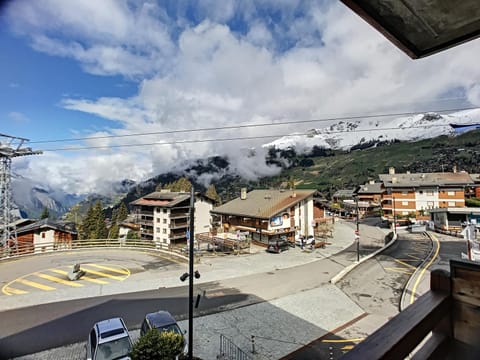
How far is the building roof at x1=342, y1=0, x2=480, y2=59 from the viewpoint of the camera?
1643 millimetres

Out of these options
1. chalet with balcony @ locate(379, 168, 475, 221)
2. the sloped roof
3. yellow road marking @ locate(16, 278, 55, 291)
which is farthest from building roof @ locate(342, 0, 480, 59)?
chalet with balcony @ locate(379, 168, 475, 221)

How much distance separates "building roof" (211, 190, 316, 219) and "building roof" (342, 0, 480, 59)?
24.4 metres

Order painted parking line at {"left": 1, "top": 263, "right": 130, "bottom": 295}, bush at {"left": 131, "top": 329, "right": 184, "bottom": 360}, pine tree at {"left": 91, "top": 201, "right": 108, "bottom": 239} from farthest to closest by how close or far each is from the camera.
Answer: pine tree at {"left": 91, "top": 201, "right": 108, "bottom": 239} → painted parking line at {"left": 1, "top": 263, "right": 130, "bottom": 295} → bush at {"left": 131, "top": 329, "right": 184, "bottom": 360}

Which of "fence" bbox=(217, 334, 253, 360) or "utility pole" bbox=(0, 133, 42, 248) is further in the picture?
"utility pole" bbox=(0, 133, 42, 248)

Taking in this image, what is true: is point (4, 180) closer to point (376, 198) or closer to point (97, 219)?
point (97, 219)

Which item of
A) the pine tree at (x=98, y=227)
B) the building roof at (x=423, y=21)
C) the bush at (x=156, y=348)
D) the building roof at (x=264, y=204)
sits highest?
the building roof at (x=423, y=21)

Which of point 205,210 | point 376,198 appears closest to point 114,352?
point 205,210

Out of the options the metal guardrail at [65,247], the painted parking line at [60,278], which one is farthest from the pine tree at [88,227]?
the painted parking line at [60,278]

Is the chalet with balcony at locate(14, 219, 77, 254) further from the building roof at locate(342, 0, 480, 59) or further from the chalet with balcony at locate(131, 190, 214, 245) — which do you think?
the building roof at locate(342, 0, 480, 59)

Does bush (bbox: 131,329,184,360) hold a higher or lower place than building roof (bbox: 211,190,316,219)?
lower

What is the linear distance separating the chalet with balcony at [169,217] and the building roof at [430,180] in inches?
1430

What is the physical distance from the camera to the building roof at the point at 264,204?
27.6m

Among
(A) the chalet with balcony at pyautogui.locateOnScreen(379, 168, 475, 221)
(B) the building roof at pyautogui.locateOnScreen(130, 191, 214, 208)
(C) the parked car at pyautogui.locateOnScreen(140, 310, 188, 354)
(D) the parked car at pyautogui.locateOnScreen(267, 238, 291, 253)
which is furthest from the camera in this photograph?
(A) the chalet with balcony at pyautogui.locateOnScreen(379, 168, 475, 221)

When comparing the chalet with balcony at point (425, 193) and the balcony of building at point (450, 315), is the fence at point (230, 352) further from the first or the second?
the chalet with balcony at point (425, 193)
